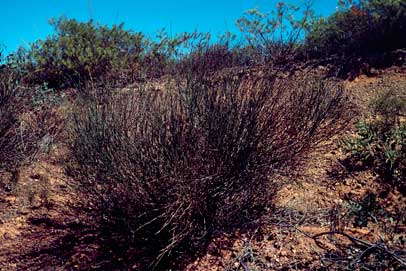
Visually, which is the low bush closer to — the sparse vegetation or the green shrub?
the sparse vegetation

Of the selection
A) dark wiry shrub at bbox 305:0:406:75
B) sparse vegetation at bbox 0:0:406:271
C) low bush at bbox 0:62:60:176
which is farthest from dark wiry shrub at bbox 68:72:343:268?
dark wiry shrub at bbox 305:0:406:75

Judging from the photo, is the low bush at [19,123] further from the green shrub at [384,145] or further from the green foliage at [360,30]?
the green foliage at [360,30]

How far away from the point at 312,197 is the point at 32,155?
3.51 metres

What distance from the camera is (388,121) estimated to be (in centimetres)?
463

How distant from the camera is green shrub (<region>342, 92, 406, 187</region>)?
12.7 ft

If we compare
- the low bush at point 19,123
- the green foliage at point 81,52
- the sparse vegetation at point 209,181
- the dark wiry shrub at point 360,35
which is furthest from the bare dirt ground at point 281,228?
the green foliage at point 81,52

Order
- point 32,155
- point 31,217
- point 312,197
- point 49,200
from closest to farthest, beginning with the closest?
1. point 312,197
2. point 31,217
3. point 49,200
4. point 32,155

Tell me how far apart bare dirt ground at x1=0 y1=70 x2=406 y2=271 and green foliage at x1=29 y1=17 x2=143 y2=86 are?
11.4 ft

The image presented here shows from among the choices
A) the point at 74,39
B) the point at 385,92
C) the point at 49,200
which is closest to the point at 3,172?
the point at 49,200

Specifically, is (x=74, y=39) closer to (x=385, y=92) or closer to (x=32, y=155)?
(x=32, y=155)

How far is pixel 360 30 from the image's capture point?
670 cm

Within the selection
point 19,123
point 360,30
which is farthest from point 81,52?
point 360,30

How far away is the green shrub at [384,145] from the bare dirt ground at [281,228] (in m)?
0.14

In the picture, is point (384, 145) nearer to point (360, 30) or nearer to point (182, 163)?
point (182, 163)
